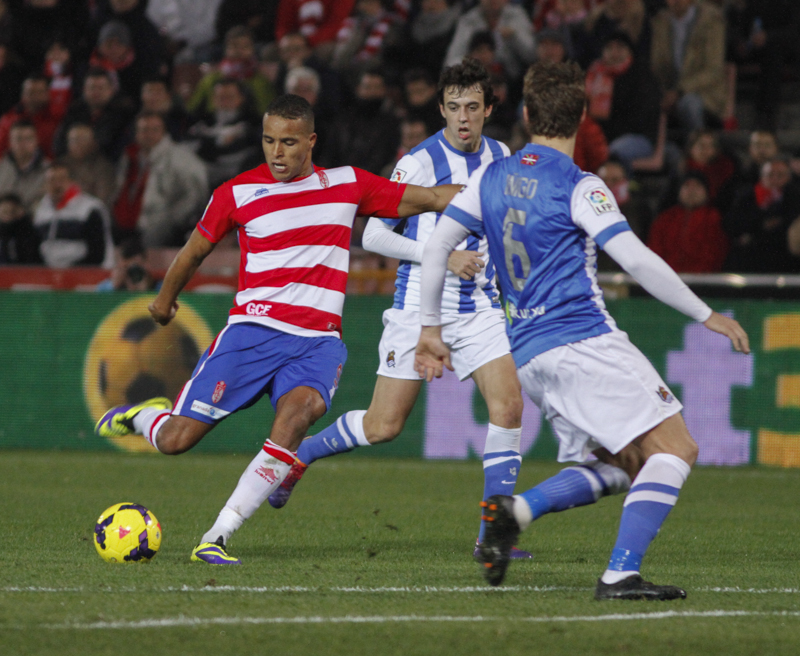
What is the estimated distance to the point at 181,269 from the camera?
5645 millimetres

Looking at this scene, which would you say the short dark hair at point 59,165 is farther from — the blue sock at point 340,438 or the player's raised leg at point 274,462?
the player's raised leg at point 274,462

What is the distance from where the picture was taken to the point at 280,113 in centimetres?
559

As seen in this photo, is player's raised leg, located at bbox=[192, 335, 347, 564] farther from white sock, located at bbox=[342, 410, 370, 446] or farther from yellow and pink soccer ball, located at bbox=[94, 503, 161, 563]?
white sock, located at bbox=[342, 410, 370, 446]

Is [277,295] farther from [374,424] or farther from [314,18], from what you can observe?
[314,18]

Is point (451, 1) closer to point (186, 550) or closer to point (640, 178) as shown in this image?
point (640, 178)

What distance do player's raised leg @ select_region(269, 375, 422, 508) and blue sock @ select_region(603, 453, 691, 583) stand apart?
215cm

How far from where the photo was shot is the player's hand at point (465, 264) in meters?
4.95

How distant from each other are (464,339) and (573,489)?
1.65m

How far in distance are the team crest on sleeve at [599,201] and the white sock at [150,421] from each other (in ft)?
7.86

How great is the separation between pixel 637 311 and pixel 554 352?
6622mm

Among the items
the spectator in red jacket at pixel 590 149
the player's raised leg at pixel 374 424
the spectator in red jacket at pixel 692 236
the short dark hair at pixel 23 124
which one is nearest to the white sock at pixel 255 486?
the player's raised leg at pixel 374 424

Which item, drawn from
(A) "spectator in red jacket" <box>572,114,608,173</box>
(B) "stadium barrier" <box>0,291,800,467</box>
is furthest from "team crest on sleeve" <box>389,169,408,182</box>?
(A) "spectator in red jacket" <box>572,114,608,173</box>

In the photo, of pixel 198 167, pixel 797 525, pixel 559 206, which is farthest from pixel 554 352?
pixel 198 167

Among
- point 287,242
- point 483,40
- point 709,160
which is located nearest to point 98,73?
point 483,40
